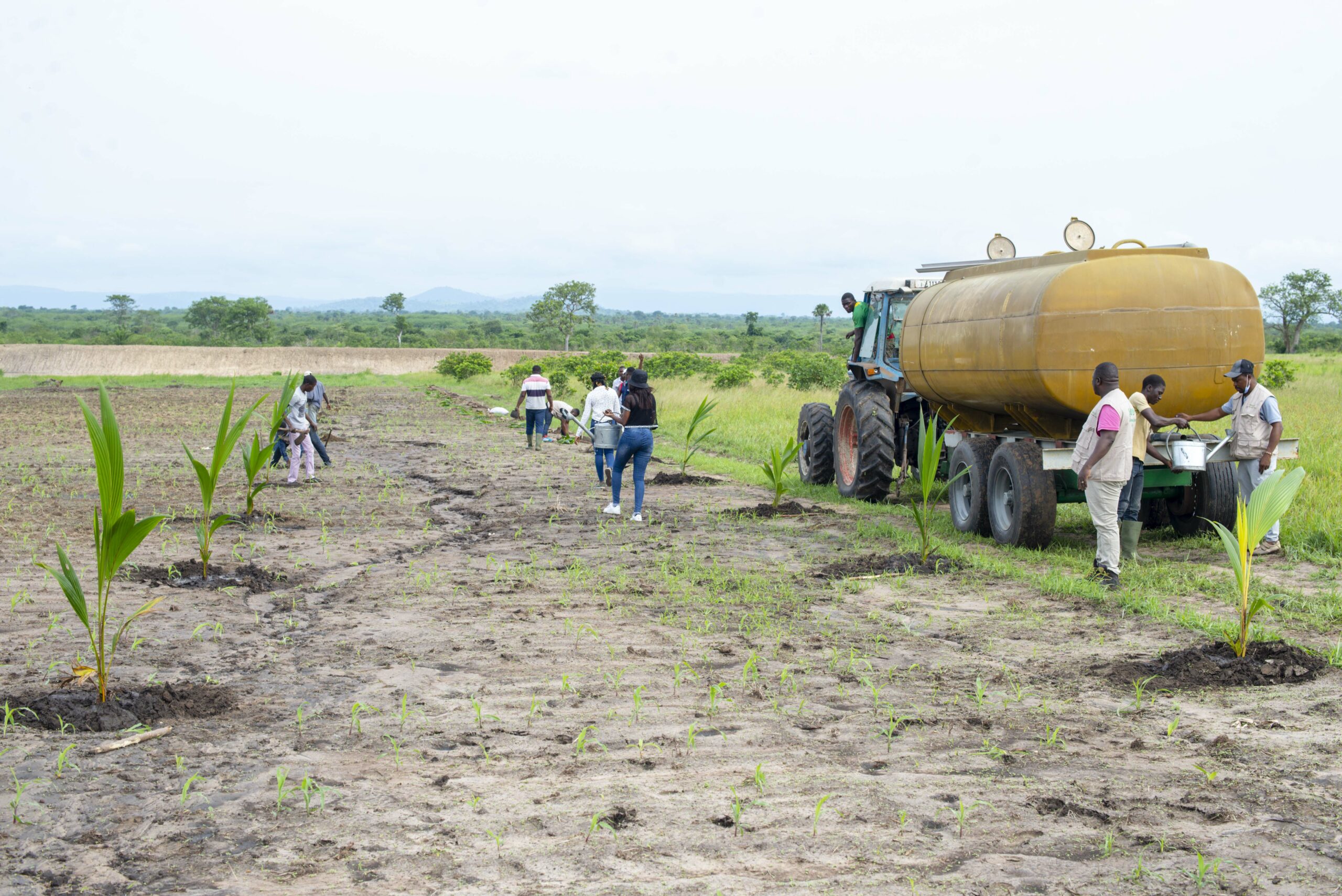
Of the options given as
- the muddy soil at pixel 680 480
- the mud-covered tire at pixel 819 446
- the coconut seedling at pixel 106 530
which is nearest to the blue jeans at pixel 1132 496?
the mud-covered tire at pixel 819 446

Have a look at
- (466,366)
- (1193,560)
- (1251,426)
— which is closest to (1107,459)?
(1251,426)

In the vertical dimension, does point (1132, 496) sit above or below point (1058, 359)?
below

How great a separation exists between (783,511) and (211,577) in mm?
5802

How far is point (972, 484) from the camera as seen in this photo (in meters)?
10.2

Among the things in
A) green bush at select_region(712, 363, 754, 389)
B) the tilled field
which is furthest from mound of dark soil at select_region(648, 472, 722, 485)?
green bush at select_region(712, 363, 754, 389)

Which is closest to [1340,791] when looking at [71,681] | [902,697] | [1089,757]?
[1089,757]

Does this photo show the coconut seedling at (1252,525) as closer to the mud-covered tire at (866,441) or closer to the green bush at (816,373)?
the mud-covered tire at (866,441)

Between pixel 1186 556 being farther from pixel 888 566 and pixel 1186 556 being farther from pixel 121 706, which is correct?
pixel 121 706

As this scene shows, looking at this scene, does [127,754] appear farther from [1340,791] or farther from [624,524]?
[624,524]

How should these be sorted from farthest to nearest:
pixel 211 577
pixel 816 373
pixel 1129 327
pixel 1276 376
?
1. pixel 816 373
2. pixel 1276 376
3. pixel 1129 327
4. pixel 211 577

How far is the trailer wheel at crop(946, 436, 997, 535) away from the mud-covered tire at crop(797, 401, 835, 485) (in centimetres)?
307

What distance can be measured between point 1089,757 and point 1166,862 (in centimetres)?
97

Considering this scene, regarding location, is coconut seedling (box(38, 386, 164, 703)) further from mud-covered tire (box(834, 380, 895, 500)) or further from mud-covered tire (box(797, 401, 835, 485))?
mud-covered tire (box(797, 401, 835, 485))

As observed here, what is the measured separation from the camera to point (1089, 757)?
465 cm
